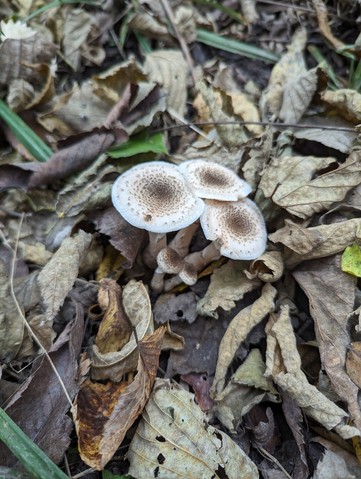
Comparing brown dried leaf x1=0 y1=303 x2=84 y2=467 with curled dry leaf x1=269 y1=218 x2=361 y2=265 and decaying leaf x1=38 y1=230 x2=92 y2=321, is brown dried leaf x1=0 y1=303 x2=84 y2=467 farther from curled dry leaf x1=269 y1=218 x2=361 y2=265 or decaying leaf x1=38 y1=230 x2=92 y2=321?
curled dry leaf x1=269 y1=218 x2=361 y2=265

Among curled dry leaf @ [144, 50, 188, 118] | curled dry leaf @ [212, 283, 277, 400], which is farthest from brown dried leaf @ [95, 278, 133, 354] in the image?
curled dry leaf @ [144, 50, 188, 118]

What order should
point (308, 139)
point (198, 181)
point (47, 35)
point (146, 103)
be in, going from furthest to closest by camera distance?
point (47, 35) < point (146, 103) < point (308, 139) < point (198, 181)

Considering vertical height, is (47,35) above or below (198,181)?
above

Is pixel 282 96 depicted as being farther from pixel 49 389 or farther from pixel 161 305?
pixel 49 389

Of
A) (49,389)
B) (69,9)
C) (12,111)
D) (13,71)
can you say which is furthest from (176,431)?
(69,9)

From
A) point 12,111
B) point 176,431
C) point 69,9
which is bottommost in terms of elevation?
point 176,431

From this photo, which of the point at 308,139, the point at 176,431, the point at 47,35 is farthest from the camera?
Result: the point at 47,35

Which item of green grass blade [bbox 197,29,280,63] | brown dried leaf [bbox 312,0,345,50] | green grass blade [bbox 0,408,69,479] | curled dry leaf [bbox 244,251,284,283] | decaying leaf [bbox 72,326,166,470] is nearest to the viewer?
green grass blade [bbox 0,408,69,479]

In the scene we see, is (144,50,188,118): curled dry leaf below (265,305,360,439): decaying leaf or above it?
above
